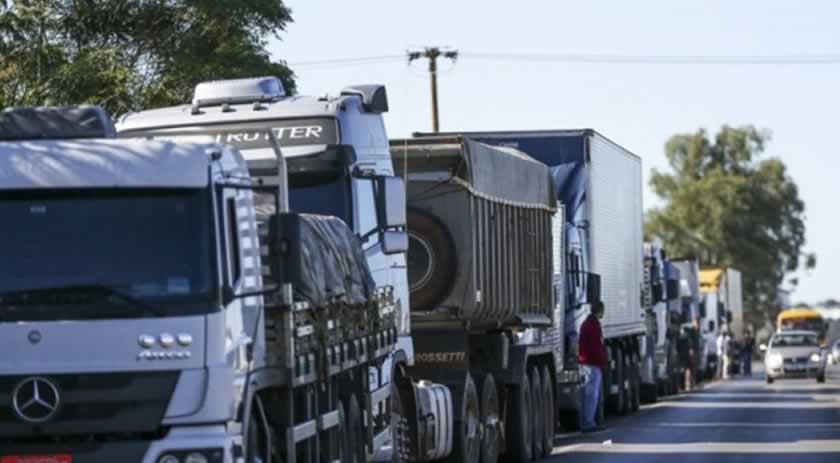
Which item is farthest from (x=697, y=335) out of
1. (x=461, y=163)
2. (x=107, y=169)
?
(x=107, y=169)

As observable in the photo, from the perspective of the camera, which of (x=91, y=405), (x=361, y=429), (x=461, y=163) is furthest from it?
(x=461, y=163)

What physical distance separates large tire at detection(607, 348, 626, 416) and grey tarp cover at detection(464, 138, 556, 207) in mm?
10324

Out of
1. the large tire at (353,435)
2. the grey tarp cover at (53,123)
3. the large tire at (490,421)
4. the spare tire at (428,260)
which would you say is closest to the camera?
the grey tarp cover at (53,123)

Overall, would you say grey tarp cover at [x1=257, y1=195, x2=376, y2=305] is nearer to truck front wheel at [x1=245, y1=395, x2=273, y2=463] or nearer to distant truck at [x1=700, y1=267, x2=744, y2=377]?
truck front wheel at [x1=245, y1=395, x2=273, y2=463]

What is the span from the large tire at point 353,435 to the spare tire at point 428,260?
4.16 metres

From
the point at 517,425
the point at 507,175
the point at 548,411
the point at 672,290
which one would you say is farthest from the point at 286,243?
the point at 672,290

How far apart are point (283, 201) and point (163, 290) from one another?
211 cm

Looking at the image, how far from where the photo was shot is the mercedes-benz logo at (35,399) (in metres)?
12.6

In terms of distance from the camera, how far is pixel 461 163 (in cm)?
2088

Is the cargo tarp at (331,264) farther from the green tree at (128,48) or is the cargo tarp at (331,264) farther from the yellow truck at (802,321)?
the yellow truck at (802,321)

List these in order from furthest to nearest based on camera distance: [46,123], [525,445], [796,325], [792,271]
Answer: [792,271] < [796,325] < [525,445] < [46,123]

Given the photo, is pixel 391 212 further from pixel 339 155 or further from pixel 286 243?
pixel 286 243

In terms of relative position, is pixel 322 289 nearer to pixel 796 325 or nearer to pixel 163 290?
pixel 163 290

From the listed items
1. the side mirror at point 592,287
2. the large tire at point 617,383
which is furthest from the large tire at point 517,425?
the large tire at point 617,383
